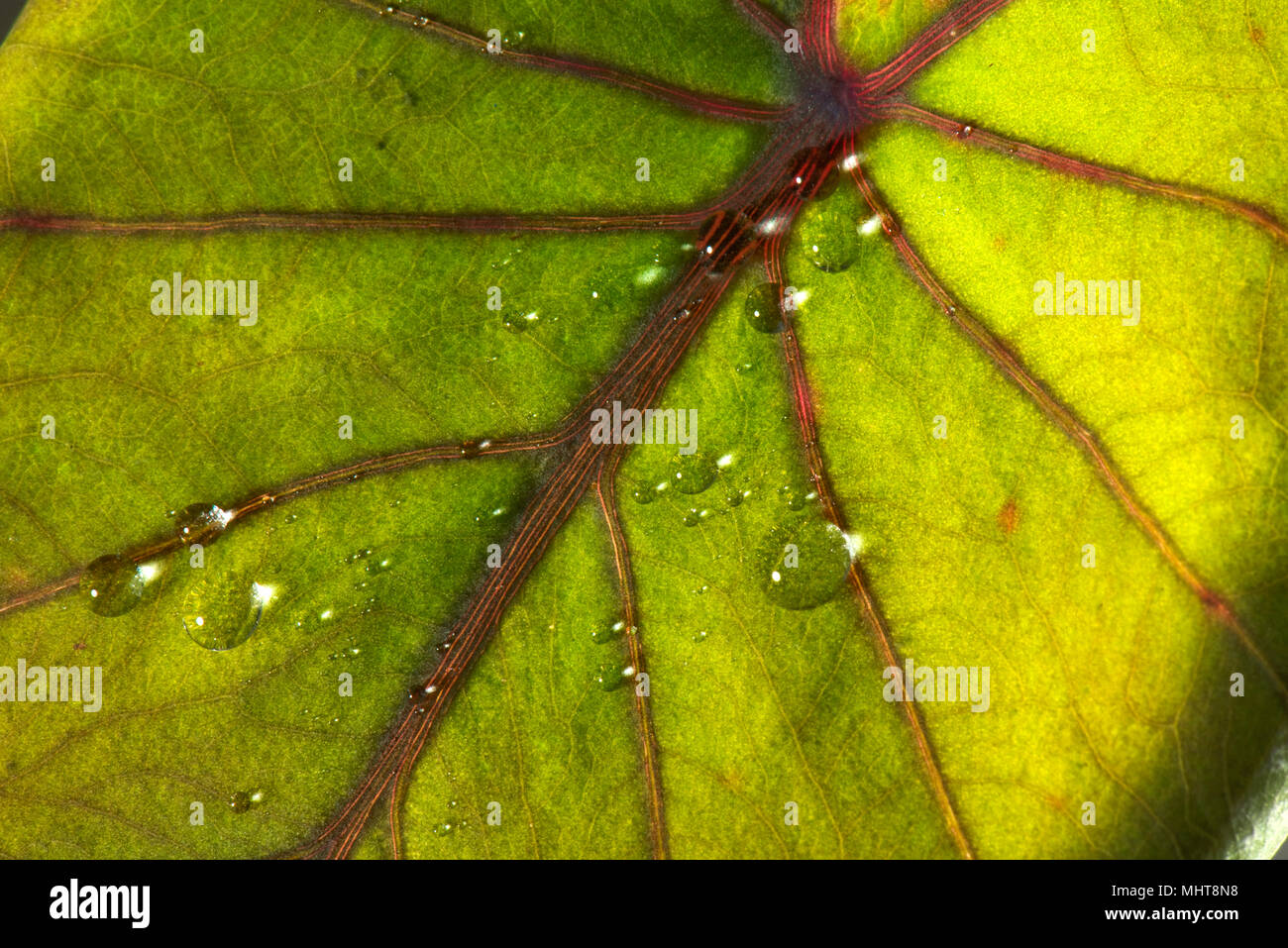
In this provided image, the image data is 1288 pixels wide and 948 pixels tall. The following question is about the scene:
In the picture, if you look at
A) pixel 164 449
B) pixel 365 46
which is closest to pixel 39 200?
pixel 164 449

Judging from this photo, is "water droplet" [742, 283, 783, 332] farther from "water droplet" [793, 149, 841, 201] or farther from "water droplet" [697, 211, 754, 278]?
"water droplet" [793, 149, 841, 201]

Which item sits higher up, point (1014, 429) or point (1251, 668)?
point (1014, 429)

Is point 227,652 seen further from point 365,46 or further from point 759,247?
point 759,247

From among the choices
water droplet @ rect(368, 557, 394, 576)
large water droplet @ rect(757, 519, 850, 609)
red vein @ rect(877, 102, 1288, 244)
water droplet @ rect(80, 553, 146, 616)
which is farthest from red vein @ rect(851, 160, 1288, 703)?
water droplet @ rect(80, 553, 146, 616)

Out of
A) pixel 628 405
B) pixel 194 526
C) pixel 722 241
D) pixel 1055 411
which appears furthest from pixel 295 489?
pixel 1055 411

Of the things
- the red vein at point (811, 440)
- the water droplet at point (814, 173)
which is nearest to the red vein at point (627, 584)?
the red vein at point (811, 440)

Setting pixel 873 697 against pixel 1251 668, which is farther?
pixel 873 697

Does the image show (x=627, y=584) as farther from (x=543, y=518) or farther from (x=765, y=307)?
(x=765, y=307)

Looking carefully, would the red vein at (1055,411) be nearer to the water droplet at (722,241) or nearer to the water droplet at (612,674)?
the water droplet at (722,241)
